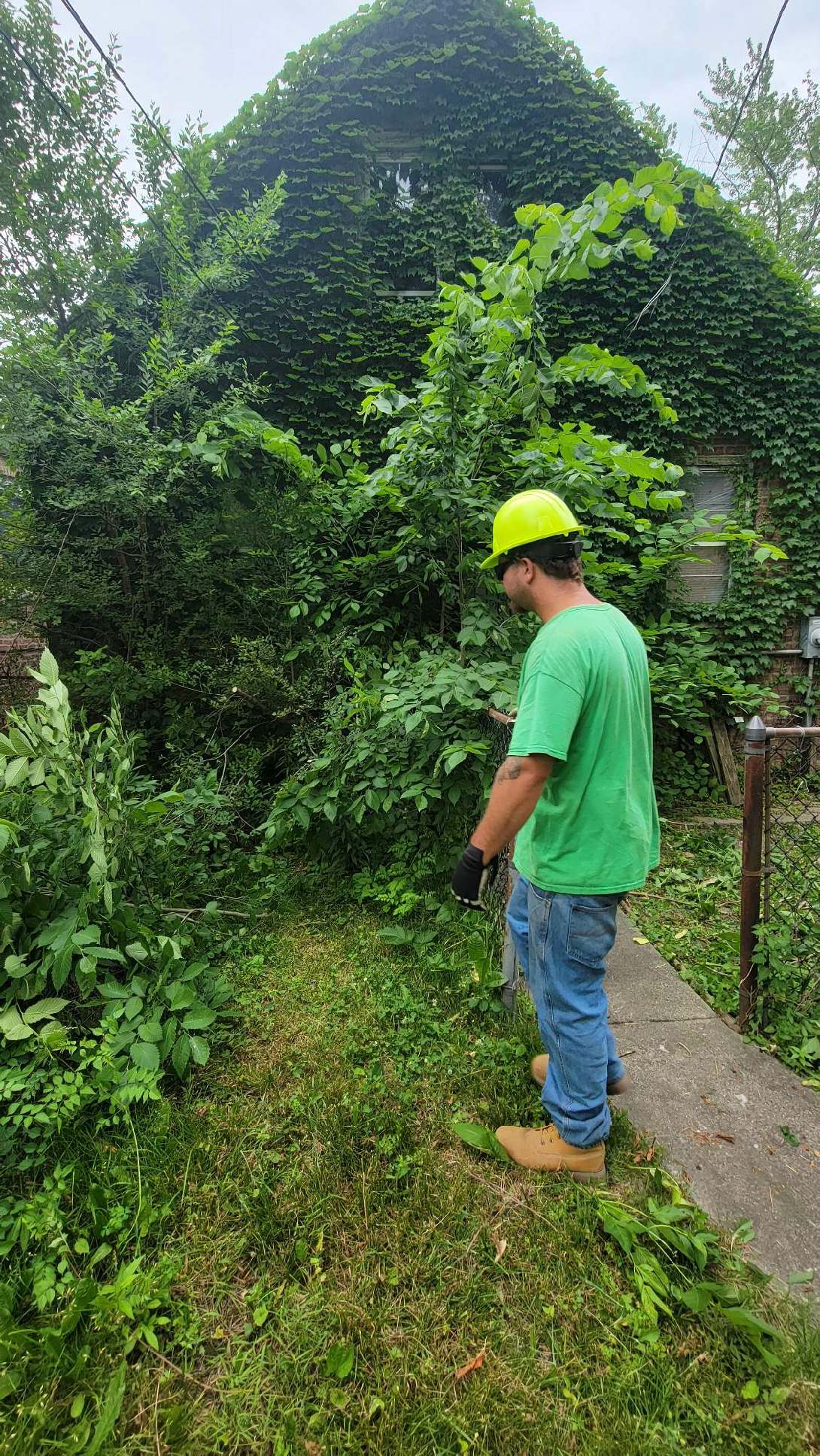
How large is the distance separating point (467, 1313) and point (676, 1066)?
122 cm

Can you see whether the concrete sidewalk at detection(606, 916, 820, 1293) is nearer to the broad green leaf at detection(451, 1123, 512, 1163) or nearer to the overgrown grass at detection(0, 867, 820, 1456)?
the overgrown grass at detection(0, 867, 820, 1456)

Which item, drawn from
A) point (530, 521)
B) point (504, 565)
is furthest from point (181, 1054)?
point (530, 521)

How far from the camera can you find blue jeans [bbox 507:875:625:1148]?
1.62 m

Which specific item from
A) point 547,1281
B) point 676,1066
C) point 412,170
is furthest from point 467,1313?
point 412,170

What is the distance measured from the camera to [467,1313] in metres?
1.47

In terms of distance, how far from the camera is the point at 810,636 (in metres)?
6.80

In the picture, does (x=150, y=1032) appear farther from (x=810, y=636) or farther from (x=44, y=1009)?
(x=810, y=636)

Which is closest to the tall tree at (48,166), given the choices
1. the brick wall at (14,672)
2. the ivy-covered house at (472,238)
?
the ivy-covered house at (472,238)

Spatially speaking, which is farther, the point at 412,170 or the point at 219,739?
the point at 412,170

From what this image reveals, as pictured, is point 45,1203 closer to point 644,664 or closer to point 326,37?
point 644,664

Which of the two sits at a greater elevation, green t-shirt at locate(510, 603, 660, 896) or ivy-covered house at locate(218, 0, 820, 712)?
ivy-covered house at locate(218, 0, 820, 712)

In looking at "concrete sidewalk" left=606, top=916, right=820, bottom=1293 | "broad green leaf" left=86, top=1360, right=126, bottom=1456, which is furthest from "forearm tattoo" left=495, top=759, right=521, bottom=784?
"broad green leaf" left=86, top=1360, right=126, bottom=1456

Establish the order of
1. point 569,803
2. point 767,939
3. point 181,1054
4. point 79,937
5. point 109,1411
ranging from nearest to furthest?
point 109,1411 → point 569,803 → point 79,937 → point 181,1054 → point 767,939

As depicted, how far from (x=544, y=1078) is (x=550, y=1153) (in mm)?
311
